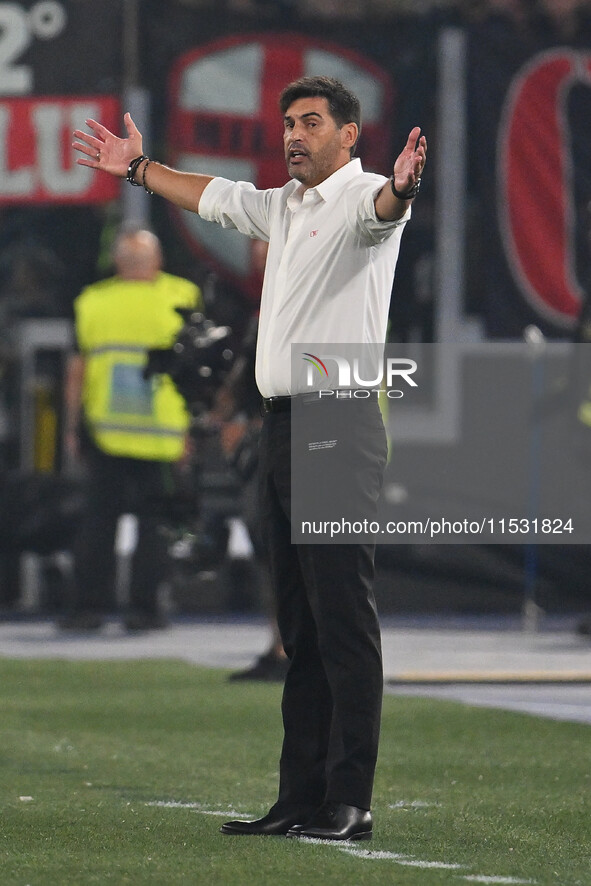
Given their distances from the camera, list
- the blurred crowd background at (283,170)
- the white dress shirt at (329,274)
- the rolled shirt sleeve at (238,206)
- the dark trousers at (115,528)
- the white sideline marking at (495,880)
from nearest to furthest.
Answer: the white sideline marking at (495,880) < the white dress shirt at (329,274) < the rolled shirt sleeve at (238,206) < the dark trousers at (115,528) < the blurred crowd background at (283,170)

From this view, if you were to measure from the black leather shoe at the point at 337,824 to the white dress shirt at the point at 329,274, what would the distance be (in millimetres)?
1056

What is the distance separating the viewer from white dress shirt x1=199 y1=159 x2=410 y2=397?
15.4 ft

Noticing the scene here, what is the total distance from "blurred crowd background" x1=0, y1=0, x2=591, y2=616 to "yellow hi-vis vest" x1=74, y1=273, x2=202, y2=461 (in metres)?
0.72

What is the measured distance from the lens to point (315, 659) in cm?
493

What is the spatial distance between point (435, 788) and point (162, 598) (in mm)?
5679

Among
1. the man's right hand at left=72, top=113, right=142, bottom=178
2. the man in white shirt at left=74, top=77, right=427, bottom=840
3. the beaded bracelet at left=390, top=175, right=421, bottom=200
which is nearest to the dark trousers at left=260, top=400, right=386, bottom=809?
the man in white shirt at left=74, top=77, right=427, bottom=840

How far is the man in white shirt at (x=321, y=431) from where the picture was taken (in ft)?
15.4

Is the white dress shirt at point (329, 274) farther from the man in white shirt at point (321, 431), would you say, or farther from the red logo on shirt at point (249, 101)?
the red logo on shirt at point (249, 101)

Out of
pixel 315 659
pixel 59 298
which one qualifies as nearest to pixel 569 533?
pixel 59 298

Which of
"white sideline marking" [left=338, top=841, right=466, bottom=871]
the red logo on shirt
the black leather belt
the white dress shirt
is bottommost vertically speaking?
"white sideline marking" [left=338, top=841, right=466, bottom=871]

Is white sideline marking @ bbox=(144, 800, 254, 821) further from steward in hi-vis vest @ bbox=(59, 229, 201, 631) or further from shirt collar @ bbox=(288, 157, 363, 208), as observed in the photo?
steward in hi-vis vest @ bbox=(59, 229, 201, 631)

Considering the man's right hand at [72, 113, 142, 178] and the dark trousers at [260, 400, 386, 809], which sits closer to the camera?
the dark trousers at [260, 400, 386, 809]

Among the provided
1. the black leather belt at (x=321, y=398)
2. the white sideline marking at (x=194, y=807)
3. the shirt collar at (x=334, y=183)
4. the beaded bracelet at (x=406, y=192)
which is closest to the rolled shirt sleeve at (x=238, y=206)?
the shirt collar at (x=334, y=183)

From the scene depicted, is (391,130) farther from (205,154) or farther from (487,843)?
(487,843)
